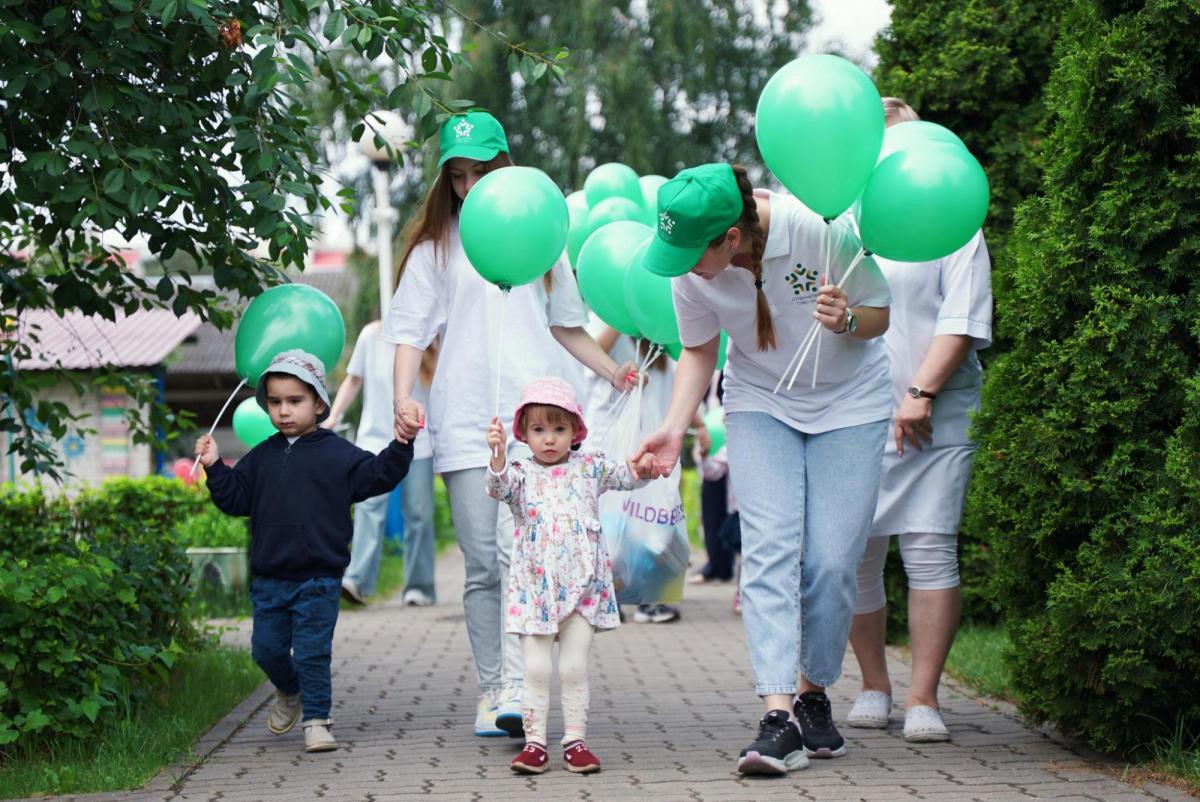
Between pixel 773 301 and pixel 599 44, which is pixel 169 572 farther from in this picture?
pixel 599 44

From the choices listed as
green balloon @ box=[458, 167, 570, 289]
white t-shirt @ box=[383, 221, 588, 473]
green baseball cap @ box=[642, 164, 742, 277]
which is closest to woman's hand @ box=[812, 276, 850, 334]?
green baseball cap @ box=[642, 164, 742, 277]

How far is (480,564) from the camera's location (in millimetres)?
5250

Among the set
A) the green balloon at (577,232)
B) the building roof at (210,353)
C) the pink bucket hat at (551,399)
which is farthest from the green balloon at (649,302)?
the building roof at (210,353)

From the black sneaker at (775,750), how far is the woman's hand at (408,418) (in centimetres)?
146

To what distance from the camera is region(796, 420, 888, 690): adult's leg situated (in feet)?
15.5

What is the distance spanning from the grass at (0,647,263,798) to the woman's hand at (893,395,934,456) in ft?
8.82

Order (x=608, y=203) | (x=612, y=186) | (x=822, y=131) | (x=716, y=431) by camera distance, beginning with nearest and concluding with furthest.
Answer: (x=822, y=131) < (x=608, y=203) < (x=612, y=186) < (x=716, y=431)

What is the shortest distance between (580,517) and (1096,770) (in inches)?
69.7

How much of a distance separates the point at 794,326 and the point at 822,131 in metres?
0.65

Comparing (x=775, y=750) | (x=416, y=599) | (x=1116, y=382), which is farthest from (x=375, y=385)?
(x=1116, y=382)

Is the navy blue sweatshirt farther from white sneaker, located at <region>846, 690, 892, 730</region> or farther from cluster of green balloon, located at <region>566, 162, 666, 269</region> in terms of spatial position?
white sneaker, located at <region>846, 690, 892, 730</region>

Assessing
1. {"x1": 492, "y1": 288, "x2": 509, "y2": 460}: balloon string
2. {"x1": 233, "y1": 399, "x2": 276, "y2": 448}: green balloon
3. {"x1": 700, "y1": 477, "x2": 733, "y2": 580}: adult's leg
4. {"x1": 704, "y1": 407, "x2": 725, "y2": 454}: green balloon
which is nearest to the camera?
{"x1": 492, "y1": 288, "x2": 509, "y2": 460}: balloon string

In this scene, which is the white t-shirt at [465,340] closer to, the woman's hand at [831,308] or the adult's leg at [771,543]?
the adult's leg at [771,543]

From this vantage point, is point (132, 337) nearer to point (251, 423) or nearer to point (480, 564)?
point (251, 423)
